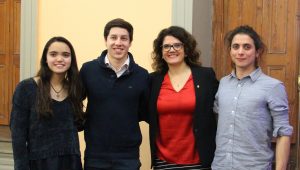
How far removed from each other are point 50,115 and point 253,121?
131 cm

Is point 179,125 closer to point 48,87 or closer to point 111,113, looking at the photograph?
point 111,113

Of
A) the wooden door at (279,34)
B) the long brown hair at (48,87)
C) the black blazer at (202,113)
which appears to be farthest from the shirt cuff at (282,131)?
the wooden door at (279,34)

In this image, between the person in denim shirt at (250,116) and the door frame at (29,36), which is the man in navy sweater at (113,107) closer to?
the person in denim shirt at (250,116)

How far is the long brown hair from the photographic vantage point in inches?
110

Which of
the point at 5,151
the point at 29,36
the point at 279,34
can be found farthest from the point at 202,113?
the point at 5,151

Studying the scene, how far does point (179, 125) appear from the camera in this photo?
10.2 feet

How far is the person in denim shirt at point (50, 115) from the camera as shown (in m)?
2.80

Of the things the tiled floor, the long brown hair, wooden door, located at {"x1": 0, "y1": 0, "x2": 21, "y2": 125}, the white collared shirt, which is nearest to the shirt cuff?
the white collared shirt

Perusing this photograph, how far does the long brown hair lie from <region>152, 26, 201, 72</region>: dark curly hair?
668 mm

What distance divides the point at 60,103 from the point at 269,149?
1.41 meters

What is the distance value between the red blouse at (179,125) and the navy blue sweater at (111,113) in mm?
210

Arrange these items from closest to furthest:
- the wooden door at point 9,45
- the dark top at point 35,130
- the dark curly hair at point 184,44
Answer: the dark top at point 35,130 < the dark curly hair at point 184,44 < the wooden door at point 9,45

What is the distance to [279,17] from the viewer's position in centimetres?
415

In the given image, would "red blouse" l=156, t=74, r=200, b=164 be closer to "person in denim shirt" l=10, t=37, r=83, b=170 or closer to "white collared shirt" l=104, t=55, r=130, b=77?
"white collared shirt" l=104, t=55, r=130, b=77
